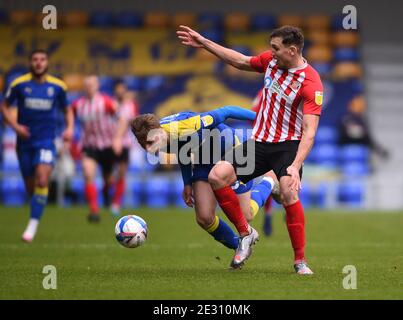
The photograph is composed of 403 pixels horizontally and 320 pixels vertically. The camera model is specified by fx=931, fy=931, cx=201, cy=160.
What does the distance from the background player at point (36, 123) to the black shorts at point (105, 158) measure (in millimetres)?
3955

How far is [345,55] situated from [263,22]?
2305 mm

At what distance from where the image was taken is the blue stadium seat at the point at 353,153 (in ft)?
73.6

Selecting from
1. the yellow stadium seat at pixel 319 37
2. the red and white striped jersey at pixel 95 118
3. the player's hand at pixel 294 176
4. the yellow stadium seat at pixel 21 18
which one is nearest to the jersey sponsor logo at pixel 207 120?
the player's hand at pixel 294 176

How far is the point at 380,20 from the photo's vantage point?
25234 millimetres

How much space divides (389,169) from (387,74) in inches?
114

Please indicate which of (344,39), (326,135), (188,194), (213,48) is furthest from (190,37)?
(344,39)

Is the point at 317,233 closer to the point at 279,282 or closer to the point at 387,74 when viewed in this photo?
the point at 279,282

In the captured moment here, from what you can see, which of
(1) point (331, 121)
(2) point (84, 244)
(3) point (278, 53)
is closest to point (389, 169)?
(1) point (331, 121)

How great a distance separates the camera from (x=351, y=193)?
22.3 meters

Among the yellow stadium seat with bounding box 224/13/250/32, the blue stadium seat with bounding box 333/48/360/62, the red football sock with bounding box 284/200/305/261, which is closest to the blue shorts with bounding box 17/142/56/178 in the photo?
the red football sock with bounding box 284/200/305/261

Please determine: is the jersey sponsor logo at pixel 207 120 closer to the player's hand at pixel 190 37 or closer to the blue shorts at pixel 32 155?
the player's hand at pixel 190 37

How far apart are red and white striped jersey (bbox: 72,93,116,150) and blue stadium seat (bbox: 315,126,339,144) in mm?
8006

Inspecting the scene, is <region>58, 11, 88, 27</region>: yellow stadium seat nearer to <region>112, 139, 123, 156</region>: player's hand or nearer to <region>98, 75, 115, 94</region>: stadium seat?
<region>98, 75, 115, 94</region>: stadium seat

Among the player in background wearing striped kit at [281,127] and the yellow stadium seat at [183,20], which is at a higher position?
the yellow stadium seat at [183,20]
